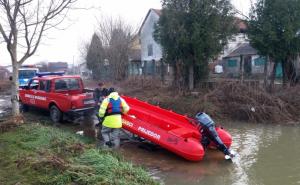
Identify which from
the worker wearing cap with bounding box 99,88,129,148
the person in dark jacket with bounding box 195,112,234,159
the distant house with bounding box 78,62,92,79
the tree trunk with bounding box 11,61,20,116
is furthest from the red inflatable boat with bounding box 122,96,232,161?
the distant house with bounding box 78,62,92,79

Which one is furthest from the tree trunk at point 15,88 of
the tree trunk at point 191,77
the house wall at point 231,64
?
the house wall at point 231,64

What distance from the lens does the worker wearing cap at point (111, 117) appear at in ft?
31.5

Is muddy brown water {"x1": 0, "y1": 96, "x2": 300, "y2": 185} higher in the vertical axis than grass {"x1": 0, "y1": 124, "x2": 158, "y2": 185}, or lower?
lower

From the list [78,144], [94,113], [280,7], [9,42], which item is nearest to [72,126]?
[94,113]

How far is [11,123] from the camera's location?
11594 millimetres

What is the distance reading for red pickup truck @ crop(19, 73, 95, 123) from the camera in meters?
13.3

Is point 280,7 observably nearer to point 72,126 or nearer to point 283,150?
point 283,150

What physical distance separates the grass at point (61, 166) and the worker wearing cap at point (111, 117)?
3.33 ft

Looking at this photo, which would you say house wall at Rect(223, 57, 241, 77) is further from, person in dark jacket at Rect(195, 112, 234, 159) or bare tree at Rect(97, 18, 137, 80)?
person in dark jacket at Rect(195, 112, 234, 159)

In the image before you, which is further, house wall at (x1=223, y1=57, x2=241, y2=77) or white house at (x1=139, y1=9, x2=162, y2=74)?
white house at (x1=139, y1=9, x2=162, y2=74)

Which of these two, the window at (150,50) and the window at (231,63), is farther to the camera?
the window at (150,50)

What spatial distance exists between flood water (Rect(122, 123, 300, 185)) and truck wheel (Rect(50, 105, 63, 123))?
384cm

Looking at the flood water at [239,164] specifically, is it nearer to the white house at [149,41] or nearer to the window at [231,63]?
the window at [231,63]

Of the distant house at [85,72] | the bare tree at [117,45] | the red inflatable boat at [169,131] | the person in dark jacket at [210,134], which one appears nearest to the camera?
the red inflatable boat at [169,131]
